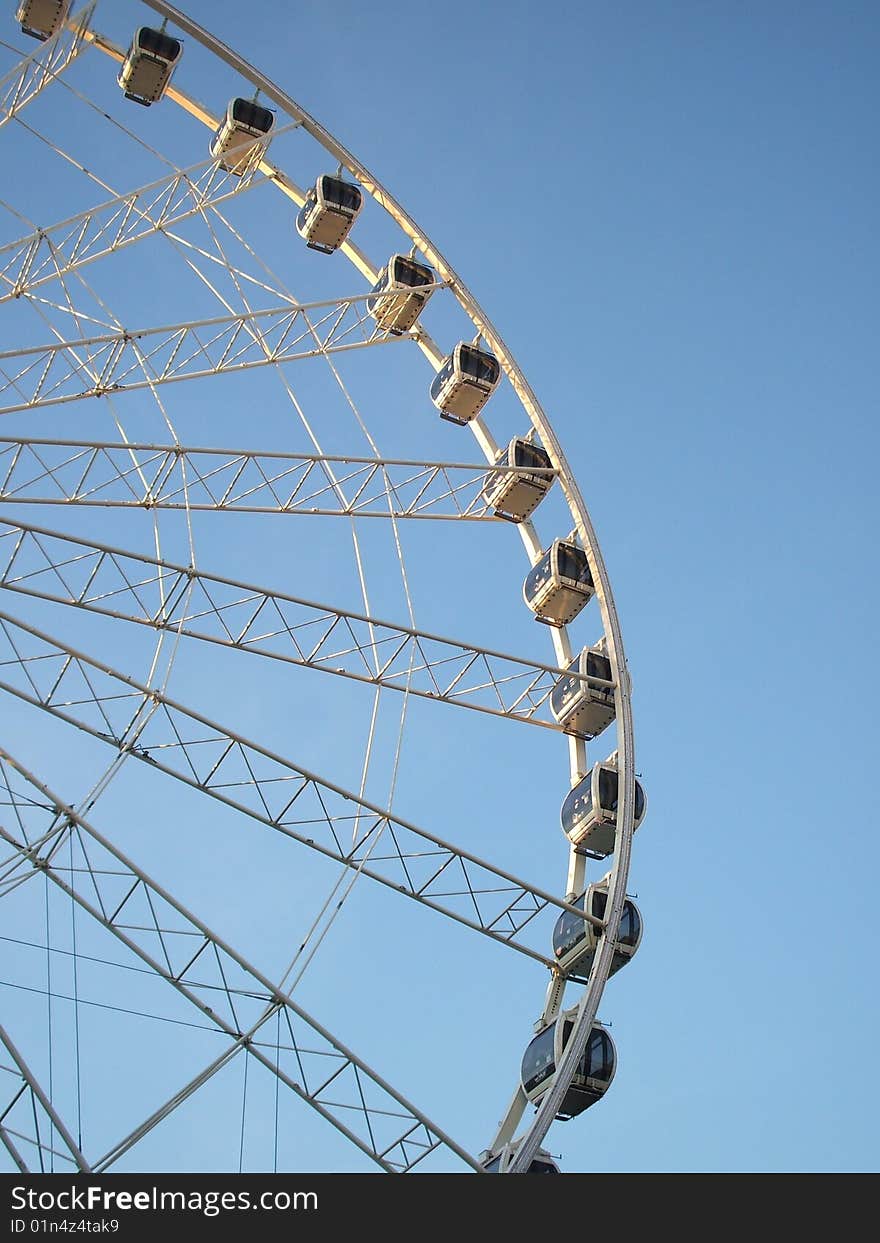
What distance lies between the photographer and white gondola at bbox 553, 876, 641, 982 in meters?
24.9

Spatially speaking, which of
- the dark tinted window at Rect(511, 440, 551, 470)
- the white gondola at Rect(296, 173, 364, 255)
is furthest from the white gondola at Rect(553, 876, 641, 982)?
the white gondola at Rect(296, 173, 364, 255)

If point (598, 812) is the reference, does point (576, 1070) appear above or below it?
below

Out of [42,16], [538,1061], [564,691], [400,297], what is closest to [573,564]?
[564,691]

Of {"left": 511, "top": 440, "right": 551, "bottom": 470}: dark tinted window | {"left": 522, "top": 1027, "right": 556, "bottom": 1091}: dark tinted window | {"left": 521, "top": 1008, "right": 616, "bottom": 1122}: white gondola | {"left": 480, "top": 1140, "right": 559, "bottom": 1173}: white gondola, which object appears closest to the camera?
{"left": 480, "top": 1140, "right": 559, "bottom": 1173}: white gondola

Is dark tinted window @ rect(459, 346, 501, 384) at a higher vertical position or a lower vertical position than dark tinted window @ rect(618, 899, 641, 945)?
higher

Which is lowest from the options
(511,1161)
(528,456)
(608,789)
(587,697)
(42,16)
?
(511,1161)

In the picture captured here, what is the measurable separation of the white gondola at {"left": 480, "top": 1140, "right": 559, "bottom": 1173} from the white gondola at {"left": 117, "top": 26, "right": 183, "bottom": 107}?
17.8 m

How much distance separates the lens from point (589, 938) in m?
24.8

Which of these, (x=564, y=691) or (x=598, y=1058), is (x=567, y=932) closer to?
(x=598, y=1058)

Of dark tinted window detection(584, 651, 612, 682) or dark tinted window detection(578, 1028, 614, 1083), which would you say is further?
dark tinted window detection(584, 651, 612, 682)

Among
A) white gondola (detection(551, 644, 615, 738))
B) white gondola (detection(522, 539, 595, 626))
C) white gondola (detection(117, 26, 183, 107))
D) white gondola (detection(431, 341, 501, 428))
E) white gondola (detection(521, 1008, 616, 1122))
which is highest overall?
white gondola (detection(117, 26, 183, 107))

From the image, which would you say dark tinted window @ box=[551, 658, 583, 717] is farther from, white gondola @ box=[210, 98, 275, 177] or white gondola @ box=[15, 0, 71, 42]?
white gondola @ box=[15, 0, 71, 42]

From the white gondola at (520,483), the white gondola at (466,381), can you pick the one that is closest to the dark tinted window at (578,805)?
the white gondola at (520,483)

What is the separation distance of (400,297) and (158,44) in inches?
226
